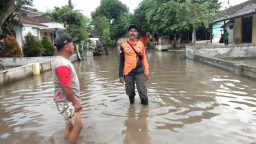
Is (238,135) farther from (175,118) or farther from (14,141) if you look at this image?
(14,141)

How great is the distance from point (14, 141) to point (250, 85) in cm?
736

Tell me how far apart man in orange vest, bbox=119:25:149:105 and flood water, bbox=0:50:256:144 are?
0.64m

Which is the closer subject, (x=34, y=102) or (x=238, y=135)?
(x=238, y=135)

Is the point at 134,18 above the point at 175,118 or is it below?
above

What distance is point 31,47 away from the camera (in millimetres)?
21781

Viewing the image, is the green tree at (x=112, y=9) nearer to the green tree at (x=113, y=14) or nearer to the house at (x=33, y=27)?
the green tree at (x=113, y=14)

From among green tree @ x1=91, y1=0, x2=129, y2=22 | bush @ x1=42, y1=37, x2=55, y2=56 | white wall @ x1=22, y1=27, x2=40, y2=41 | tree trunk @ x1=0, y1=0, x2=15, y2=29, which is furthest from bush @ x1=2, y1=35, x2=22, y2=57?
green tree @ x1=91, y1=0, x2=129, y2=22

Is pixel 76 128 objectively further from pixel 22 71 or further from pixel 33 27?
pixel 33 27

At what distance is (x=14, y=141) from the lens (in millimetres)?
4863

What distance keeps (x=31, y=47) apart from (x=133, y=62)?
679 inches

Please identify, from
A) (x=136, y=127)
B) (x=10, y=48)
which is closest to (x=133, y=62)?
(x=136, y=127)

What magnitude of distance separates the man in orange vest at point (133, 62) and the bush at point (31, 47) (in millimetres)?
16795

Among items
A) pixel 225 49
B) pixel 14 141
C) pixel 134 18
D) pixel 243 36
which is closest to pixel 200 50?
pixel 225 49

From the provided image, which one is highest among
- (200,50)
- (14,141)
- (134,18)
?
(134,18)
